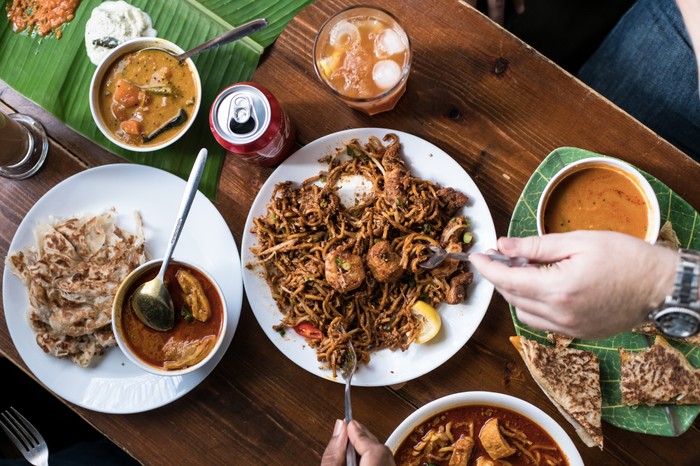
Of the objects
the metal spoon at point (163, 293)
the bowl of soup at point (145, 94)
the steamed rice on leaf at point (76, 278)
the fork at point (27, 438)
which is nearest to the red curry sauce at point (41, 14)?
the bowl of soup at point (145, 94)

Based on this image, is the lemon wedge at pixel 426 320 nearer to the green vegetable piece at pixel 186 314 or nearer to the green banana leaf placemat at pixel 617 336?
the green banana leaf placemat at pixel 617 336

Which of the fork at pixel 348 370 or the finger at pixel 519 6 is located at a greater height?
the finger at pixel 519 6

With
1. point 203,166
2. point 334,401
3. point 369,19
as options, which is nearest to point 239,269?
point 203,166

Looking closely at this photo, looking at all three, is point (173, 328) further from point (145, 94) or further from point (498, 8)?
point (498, 8)

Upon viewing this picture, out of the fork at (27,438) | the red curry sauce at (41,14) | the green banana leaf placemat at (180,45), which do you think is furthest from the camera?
the fork at (27,438)

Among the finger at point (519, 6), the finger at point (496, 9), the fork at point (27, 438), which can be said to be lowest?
the fork at point (27, 438)

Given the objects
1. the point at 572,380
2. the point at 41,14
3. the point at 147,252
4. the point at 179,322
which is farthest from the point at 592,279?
the point at 41,14

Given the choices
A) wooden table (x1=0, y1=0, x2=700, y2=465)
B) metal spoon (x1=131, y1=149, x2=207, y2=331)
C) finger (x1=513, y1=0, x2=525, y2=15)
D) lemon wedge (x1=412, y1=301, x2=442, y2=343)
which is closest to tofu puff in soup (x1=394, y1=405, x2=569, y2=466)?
wooden table (x1=0, y1=0, x2=700, y2=465)
